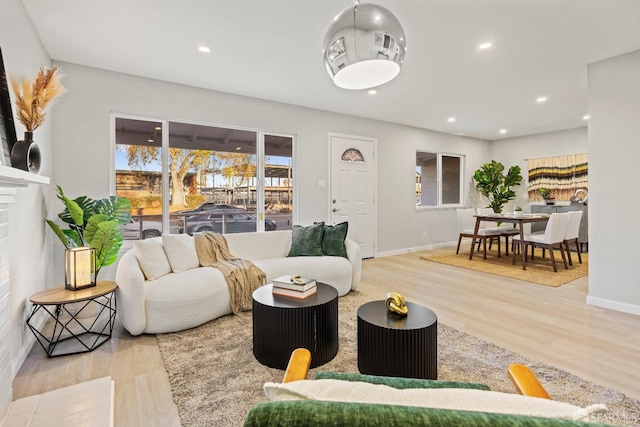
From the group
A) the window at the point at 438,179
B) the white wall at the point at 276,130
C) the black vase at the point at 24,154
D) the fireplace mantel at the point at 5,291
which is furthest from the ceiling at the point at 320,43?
the window at the point at 438,179

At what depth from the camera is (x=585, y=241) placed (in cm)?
613

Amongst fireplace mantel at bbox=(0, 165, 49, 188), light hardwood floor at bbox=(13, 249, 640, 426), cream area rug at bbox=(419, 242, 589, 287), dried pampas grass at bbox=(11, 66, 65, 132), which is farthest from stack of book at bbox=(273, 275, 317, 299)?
cream area rug at bbox=(419, 242, 589, 287)

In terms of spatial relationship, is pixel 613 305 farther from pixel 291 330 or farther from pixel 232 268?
pixel 232 268

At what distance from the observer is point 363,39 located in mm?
1176

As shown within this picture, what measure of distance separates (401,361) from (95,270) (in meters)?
2.45

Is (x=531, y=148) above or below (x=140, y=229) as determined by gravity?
above

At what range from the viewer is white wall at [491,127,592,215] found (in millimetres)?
6621

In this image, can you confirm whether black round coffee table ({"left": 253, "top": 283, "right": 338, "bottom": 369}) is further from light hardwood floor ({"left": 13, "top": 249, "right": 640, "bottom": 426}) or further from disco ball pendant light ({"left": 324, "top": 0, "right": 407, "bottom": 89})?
disco ball pendant light ({"left": 324, "top": 0, "right": 407, "bottom": 89})

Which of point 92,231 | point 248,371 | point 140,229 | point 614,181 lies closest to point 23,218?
point 92,231

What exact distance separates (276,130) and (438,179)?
405 centimetres

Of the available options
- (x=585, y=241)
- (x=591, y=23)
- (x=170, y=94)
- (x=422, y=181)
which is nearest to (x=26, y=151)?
(x=170, y=94)

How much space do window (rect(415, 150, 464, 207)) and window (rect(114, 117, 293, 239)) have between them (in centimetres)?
325

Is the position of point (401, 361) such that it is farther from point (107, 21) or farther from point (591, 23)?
point (107, 21)

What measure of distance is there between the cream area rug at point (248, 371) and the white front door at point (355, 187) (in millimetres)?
2993
